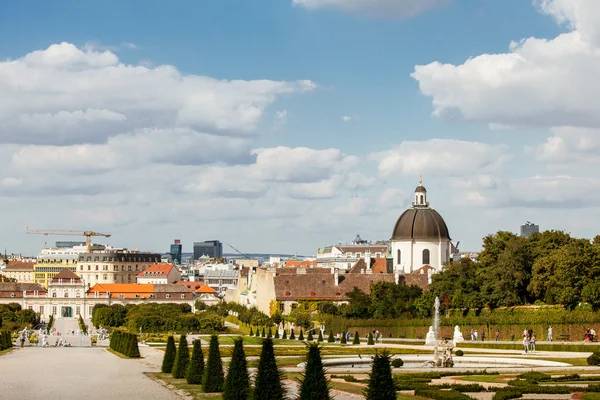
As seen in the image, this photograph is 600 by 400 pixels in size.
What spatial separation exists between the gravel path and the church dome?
244 feet

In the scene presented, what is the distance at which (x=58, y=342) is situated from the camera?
81.6 metres

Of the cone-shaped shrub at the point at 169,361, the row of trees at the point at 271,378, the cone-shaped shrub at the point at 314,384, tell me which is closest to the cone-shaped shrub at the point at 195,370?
the row of trees at the point at 271,378

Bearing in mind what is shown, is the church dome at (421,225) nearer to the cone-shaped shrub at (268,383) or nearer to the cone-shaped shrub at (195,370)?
the cone-shaped shrub at (195,370)

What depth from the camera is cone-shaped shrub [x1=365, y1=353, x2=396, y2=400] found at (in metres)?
23.6

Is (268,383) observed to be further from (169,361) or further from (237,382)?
(169,361)

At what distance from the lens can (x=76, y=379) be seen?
137ft

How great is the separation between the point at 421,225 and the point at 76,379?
90817 millimetres

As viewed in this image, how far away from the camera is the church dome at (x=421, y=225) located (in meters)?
129

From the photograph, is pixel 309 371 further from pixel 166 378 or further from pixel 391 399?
pixel 166 378

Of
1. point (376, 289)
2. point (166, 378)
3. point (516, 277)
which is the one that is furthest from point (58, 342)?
point (166, 378)

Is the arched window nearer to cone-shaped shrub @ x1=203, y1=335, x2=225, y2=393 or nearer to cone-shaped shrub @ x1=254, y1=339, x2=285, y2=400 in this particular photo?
cone-shaped shrub @ x1=203, y1=335, x2=225, y2=393

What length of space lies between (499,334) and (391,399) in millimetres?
49843

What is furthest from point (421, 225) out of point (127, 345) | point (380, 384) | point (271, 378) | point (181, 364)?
point (380, 384)

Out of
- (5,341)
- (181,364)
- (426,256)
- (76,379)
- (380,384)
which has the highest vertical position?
(426,256)
